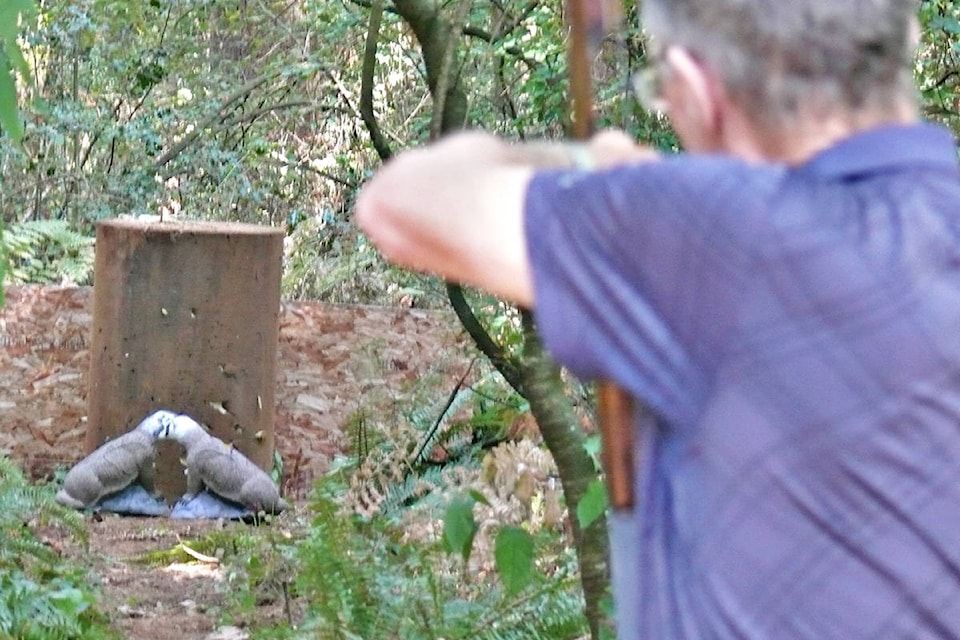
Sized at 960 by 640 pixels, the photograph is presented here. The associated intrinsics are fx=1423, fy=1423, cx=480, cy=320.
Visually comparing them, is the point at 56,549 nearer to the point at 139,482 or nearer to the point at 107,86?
the point at 139,482

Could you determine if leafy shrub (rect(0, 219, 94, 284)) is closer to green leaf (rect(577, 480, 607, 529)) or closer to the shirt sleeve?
green leaf (rect(577, 480, 607, 529))

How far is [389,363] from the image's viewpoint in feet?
28.9

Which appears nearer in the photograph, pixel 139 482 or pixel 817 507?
pixel 817 507

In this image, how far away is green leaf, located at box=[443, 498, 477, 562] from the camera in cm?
305

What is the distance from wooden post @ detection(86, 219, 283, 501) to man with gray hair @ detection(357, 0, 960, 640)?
21.5 feet

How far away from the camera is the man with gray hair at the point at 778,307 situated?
126 cm

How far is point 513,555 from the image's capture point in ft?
9.91

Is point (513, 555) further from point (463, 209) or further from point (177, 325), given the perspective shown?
point (177, 325)

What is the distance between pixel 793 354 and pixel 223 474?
642 cm

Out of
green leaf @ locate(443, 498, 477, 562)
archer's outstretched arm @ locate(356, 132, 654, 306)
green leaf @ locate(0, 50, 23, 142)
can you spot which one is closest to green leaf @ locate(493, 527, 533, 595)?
green leaf @ locate(443, 498, 477, 562)

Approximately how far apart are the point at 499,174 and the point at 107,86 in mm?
10942

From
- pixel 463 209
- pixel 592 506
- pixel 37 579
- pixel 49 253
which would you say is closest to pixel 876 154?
pixel 463 209

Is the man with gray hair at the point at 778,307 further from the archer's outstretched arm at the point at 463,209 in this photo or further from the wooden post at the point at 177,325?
the wooden post at the point at 177,325

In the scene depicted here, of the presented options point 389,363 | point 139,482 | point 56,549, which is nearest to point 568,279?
point 56,549
